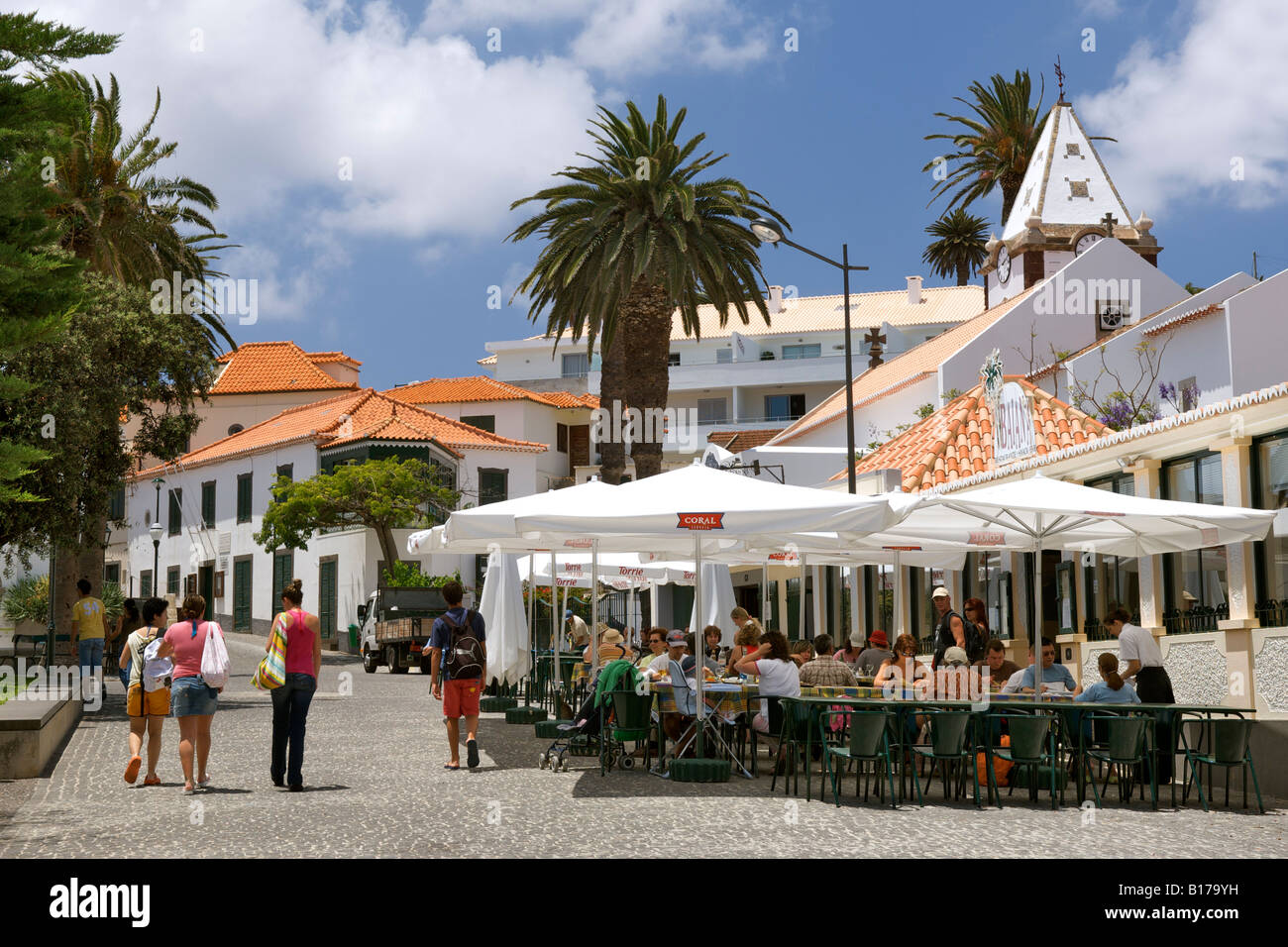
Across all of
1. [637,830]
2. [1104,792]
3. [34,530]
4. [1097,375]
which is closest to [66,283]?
[637,830]

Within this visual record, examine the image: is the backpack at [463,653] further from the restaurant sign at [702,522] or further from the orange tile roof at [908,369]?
the orange tile roof at [908,369]

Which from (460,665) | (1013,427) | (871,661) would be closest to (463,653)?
(460,665)

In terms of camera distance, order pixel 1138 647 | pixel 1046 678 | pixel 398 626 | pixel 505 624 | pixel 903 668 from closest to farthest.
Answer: pixel 1138 647 < pixel 1046 678 < pixel 903 668 < pixel 505 624 < pixel 398 626

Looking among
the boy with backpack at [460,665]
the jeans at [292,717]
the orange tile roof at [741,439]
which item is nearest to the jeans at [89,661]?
the boy with backpack at [460,665]

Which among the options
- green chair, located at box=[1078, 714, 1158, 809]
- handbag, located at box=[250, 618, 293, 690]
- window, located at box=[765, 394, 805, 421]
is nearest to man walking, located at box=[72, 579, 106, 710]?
handbag, located at box=[250, 618, 293, 690]

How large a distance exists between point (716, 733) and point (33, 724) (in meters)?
6.40

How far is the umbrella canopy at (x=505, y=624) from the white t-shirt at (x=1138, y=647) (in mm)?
8252

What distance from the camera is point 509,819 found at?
10492 millimetres

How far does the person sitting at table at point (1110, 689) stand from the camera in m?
13.3

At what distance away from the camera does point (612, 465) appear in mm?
32625

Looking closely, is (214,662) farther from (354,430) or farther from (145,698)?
(354,430)

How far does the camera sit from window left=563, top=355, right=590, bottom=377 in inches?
3342

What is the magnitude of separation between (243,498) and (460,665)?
1854 inches

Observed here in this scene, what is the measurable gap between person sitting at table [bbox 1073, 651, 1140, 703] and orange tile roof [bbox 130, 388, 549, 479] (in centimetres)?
4193
